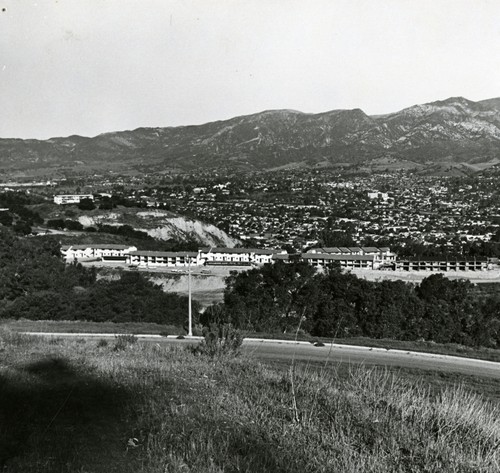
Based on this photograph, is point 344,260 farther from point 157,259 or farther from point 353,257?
point 157,259

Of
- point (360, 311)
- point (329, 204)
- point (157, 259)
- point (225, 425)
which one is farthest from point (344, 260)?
point (329, 204)

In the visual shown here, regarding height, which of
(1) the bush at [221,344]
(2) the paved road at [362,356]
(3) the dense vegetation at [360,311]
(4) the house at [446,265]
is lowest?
(4) the house at [446,265]

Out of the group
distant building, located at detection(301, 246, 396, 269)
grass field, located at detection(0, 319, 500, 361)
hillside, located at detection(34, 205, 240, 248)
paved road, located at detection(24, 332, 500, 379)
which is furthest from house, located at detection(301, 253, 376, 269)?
paved road, located at detection(24, 332, 500, 379)

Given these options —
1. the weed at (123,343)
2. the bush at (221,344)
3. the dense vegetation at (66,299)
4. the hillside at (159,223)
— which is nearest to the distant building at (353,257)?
the hillside at (159,223)

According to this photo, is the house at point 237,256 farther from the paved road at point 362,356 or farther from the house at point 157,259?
the paved road at point 362,356

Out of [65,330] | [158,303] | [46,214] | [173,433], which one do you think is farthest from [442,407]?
[46,214]

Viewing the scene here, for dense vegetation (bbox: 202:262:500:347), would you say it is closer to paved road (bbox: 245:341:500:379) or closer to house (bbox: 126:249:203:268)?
paved road (bbox: 245:341:500:379)
